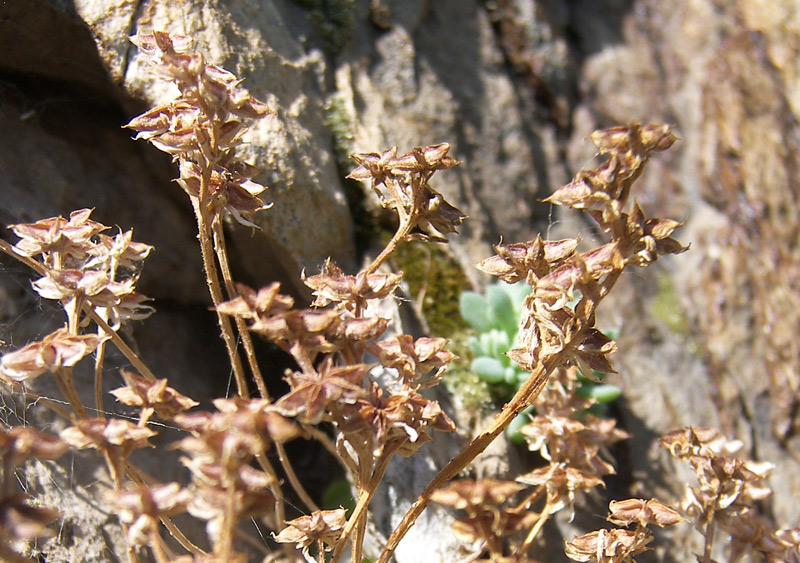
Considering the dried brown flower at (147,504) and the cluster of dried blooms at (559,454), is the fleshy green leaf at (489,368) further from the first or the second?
the dried brown flower at (147,504)

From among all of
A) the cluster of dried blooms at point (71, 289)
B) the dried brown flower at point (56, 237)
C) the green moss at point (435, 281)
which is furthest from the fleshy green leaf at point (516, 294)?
the dried brown flower at point (56, 237)

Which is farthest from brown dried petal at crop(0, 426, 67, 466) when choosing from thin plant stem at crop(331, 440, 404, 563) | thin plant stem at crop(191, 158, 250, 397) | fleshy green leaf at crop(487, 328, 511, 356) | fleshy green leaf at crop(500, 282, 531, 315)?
fleshy green leaf at crop(500, 282, 531, 315)

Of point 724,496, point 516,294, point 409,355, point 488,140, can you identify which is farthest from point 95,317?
point 488,140

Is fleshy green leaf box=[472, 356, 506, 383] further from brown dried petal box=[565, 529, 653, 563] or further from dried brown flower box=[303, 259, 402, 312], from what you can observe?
dried brown flower box=[303, 259, 402, 312]

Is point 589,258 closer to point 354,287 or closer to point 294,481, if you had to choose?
point 354,287

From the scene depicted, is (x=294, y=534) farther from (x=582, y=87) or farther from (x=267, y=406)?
(x=582, y=87)

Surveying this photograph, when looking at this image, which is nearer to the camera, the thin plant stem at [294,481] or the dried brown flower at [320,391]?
the dried brown flower at [320,391]

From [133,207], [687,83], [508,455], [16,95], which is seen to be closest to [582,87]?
[687,83]
